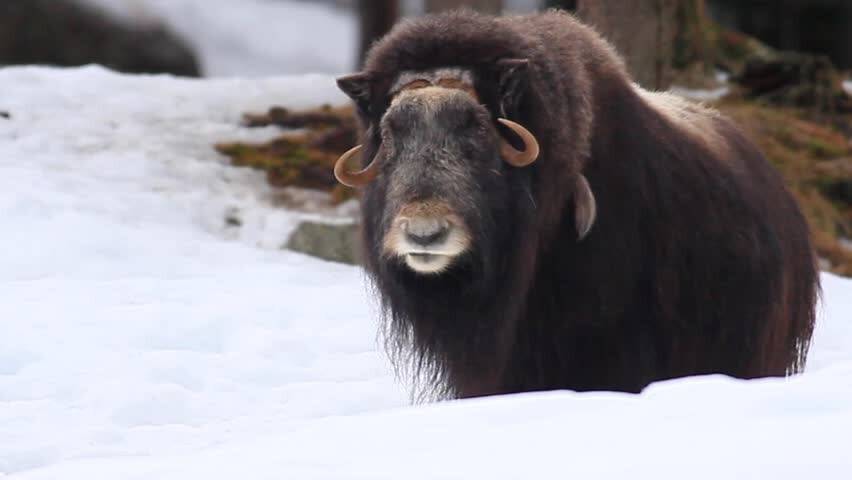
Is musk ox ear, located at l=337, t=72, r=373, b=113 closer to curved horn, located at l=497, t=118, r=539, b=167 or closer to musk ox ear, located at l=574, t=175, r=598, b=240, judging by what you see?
curved horn, located at l=497, t=118, r=539, b=167

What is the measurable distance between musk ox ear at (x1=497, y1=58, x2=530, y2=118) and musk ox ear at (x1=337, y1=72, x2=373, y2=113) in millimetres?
430

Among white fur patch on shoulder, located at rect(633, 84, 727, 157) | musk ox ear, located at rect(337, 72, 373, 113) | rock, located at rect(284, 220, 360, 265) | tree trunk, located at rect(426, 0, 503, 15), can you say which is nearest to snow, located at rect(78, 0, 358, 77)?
tree trunk, located at rect(426, 0, 503, 15)

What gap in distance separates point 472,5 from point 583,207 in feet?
18.3

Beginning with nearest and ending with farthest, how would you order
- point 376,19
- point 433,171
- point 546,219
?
point 433,171 → point 546,219 → point 376,19

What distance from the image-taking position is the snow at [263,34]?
1573cm

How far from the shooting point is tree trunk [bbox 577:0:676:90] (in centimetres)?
873

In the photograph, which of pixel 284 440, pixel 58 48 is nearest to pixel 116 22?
pixel 58 48

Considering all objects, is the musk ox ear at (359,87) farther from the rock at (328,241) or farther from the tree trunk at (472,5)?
the tree trunk at (472,5)

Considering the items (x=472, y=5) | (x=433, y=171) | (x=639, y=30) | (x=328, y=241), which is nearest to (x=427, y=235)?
(x=433, y=171)

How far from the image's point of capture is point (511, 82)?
4637 millimetres

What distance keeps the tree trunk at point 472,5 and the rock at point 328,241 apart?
236 cm

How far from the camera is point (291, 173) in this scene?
9625mm

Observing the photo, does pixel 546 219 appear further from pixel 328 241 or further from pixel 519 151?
pixel 328 241

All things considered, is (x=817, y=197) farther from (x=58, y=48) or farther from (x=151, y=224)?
(x=58, y=48)
